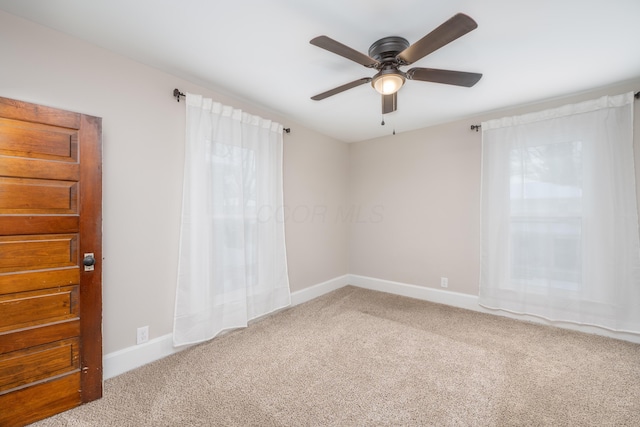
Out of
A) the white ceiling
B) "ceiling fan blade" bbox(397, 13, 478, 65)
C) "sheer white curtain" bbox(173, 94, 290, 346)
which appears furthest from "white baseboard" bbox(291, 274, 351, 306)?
"ceiling fan blade" bbox(397, 13, 478, 65)

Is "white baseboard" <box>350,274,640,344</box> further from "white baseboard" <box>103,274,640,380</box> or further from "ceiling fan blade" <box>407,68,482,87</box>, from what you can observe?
"ceiling fan blade" <box>407,68,482,87</box>

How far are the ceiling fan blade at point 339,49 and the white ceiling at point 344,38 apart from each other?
234 millimetres

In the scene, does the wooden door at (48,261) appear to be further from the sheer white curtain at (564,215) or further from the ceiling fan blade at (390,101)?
the sheer white curtain at (564,215)

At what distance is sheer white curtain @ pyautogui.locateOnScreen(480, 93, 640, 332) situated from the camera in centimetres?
249

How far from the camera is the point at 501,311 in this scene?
3145mm

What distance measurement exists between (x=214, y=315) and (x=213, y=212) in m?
0.97

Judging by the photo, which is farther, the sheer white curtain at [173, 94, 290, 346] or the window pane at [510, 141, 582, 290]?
the window pane at [510, 141, 582, 290]

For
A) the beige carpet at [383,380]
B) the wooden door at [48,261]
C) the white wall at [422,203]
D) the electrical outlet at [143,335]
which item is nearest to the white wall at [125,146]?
the electrical outlet at [143,335]

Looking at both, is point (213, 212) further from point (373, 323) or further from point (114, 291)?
point (373, 323)

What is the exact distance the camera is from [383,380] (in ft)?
6.42

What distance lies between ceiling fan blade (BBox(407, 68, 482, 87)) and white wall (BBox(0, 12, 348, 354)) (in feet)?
6.14

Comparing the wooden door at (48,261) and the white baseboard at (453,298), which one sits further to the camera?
the white baseboard at (453,298)

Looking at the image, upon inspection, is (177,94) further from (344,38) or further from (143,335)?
(143,335)

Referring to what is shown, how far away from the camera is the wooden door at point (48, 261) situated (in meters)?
1.54
